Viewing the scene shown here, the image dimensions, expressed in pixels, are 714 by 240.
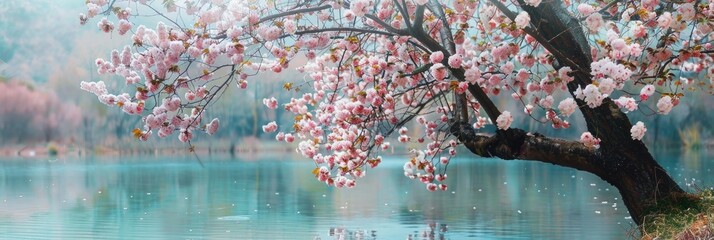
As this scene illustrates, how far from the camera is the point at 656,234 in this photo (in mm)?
8070

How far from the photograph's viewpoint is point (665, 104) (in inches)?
310

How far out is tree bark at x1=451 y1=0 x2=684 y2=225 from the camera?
8.55m

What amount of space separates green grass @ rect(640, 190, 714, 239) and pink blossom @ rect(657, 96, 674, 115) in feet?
3.10

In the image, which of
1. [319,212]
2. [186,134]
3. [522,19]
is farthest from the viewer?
[319,212]

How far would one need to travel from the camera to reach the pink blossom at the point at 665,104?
7.84 meters

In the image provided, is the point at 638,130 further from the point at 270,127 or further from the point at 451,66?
the point at 270,127

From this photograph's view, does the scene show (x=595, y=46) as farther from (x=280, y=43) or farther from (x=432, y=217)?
(x=432, y=217)

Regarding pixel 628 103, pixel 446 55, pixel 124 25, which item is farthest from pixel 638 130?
pixel 124 25

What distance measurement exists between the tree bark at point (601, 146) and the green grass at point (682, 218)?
113mm

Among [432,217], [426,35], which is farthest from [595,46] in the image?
[432,217]

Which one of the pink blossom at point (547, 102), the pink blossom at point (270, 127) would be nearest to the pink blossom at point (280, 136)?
the pink blossom at point (270, 127)

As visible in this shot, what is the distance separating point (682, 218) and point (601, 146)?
3.65 feet

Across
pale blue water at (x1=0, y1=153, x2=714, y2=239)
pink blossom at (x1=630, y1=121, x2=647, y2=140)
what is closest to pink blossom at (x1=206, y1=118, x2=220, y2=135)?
pink blossom at (x1=630, y1=121, x2=647, y2=140)

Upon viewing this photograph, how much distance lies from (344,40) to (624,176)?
9.93ft
